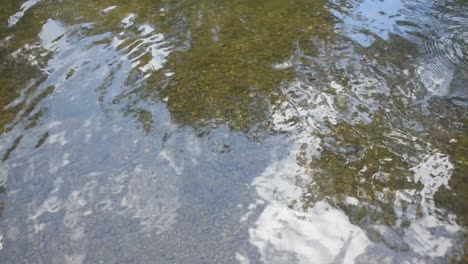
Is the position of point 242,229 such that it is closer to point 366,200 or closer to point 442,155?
Answer: point 366,200

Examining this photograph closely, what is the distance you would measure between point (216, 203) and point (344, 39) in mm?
2874

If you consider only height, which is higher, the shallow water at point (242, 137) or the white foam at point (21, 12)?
the white foam at point (21, 12)

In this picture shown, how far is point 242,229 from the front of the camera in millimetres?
3340

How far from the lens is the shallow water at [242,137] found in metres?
3.27

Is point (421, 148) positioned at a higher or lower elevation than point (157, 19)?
lower

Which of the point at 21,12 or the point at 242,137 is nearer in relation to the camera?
the point at 242,137

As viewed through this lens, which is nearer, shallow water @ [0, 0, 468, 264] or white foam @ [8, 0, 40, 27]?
shallow water @ [0, 0, 468, 264]

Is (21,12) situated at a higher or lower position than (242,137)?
higher

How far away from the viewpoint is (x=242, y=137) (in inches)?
161

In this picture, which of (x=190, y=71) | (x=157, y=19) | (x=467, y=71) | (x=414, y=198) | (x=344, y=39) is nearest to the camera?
(x=414, y=198)

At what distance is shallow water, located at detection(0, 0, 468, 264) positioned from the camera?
327 centimetres

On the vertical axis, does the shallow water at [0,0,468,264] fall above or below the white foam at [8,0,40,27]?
below

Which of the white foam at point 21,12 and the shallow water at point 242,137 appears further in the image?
the white foam at point 21,12

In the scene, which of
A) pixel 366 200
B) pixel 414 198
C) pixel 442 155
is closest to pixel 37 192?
pixel 366 200
